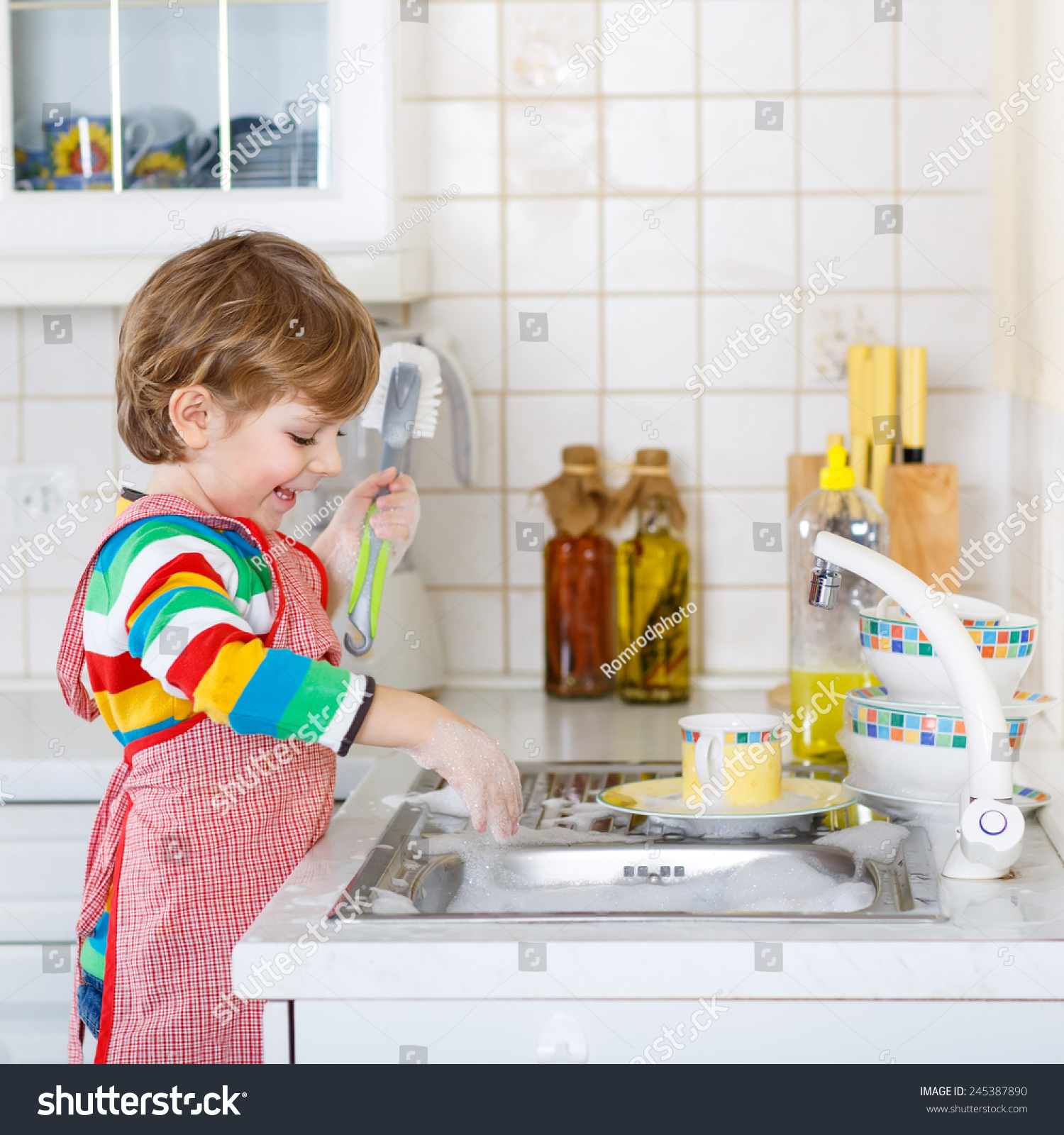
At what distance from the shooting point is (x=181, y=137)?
4.71ft

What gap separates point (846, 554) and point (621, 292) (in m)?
0.75

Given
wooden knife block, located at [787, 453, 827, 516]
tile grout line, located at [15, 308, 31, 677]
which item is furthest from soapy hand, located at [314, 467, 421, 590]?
tile grout line, located at [15, 308, 31, 677]

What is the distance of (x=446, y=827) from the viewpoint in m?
1.12

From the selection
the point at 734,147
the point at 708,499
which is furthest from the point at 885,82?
the point at 708,499

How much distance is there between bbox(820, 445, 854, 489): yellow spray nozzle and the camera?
1312mm

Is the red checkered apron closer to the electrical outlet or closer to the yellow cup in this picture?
the yellow cup

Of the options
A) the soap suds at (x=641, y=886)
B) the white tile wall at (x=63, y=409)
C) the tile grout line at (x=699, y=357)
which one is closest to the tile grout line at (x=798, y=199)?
the tile grout line at (x=699, y=357)

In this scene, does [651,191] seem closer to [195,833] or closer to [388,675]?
[388,675]
